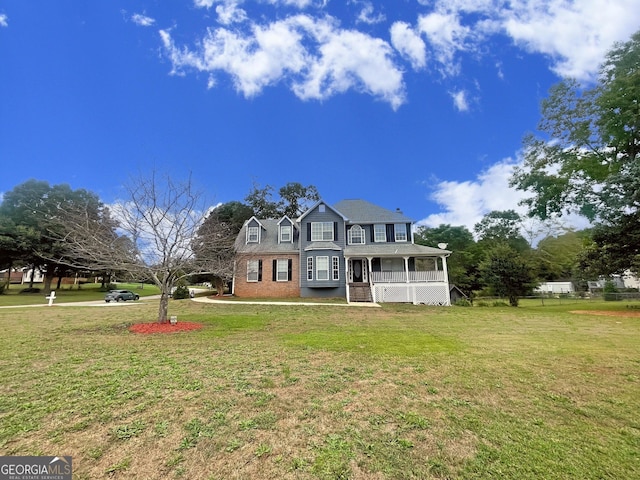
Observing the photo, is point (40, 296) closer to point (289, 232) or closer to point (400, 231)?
point (289, 232)

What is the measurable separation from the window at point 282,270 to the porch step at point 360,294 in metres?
5.46

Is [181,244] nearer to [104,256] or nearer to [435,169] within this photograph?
[104,256]

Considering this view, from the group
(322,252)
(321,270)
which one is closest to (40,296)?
(321,270)

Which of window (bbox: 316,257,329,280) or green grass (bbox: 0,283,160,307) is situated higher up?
window (bbox: 316,257,329,280)

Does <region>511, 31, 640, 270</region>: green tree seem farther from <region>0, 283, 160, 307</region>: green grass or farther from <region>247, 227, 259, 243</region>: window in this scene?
<region>0, 283, 160, 307</region>: green grass

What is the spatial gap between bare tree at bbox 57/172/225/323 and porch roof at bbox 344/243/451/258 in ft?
40.1

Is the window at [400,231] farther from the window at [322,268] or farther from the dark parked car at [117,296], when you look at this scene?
the dark parked car at [117,296]

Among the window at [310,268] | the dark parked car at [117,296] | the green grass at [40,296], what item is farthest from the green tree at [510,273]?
the green grass at [40,296]

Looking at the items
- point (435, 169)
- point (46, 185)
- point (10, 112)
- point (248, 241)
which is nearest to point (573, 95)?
point (435, 169)

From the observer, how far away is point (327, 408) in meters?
3.98

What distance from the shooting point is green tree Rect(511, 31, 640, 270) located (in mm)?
16344

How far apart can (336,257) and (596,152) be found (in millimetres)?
19646

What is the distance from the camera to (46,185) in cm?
3105

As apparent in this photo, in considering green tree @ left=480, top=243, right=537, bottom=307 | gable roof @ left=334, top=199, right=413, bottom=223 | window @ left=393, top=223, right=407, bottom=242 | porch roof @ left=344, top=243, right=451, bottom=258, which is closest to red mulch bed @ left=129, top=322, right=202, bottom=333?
porch roof @ left=344, top=243, right=451, bottom=258
